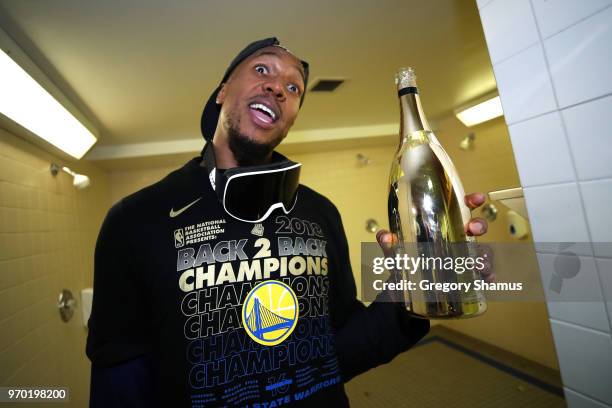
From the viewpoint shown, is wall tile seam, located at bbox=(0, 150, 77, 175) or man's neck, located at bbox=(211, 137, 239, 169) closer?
man's neck, located at bbox=(211, 137, 239, 169)

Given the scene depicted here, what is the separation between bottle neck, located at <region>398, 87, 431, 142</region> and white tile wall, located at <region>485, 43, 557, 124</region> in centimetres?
15

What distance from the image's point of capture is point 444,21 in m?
1.22

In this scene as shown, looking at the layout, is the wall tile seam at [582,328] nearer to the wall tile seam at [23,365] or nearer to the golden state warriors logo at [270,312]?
the golden state warriors logo at [270,312]

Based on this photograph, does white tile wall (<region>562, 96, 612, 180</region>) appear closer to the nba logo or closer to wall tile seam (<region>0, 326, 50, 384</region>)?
the nba logo

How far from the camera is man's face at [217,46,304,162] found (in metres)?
0.73

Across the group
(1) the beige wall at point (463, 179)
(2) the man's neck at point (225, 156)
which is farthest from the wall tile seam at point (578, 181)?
(1) the beige wall at point (463, 179)

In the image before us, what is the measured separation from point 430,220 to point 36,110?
152 centimetres

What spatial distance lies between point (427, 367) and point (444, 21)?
2362 millimetres

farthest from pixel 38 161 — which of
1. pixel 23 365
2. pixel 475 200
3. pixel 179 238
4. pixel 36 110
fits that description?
pixel 475 200

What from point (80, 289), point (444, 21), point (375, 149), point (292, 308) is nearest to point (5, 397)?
point (80, 289)

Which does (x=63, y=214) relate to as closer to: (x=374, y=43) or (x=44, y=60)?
(x=44, y=60)

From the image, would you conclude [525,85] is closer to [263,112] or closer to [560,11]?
[560,11]

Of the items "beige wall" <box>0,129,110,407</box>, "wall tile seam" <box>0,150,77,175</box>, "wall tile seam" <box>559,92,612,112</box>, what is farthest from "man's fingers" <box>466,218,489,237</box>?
"wall tile seam" <box>0,150,77,175</box>

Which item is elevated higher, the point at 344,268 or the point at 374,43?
the point at 374,43
